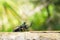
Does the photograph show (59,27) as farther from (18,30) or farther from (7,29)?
(7,29)

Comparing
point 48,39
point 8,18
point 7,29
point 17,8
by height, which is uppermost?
point 17,8

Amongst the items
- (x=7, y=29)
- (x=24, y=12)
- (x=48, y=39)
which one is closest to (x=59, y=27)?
(x=48, y=39)

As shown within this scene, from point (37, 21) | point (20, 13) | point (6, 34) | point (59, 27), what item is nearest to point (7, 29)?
point (6, 34)

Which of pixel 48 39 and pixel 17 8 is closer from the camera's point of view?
pixel 48 39

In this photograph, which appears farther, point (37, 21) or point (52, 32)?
point (37, 21)

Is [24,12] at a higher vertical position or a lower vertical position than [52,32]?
higher

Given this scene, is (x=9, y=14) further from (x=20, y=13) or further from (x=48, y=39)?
(x=48, y=39)
